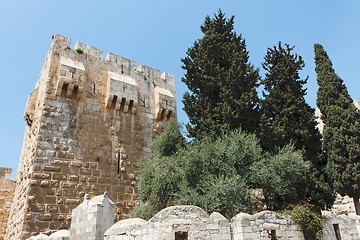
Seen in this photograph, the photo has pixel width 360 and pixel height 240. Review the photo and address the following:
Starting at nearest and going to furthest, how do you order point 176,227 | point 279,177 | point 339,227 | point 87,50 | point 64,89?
point 176,227
point 339,227
point 279,177
point 64,89
point 87,50

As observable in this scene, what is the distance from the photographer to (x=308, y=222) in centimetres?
→ 808

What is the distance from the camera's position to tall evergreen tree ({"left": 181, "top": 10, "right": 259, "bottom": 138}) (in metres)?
10.7

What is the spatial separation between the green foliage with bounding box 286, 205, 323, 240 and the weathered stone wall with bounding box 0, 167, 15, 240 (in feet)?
40.4

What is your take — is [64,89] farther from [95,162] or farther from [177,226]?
[177,226]

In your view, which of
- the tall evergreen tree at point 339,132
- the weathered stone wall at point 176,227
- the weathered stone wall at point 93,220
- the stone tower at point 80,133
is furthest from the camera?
the tall evergreen tree at point 339,132

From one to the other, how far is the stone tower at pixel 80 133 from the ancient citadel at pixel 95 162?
0.04m

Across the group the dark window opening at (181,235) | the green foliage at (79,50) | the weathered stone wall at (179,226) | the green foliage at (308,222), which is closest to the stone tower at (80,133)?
the green foliage at (79,50)

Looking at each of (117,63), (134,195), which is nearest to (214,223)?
(134,195)

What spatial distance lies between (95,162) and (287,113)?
7212 mm

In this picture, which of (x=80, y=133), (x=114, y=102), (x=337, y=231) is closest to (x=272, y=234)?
(x=337, y=231)

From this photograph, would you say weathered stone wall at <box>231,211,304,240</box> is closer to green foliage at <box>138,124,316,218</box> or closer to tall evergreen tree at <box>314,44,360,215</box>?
green foliage at <box>138,124,316,218</box>

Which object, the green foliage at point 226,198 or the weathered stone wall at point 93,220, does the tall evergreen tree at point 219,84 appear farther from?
the weathered stone wall at point 93,220

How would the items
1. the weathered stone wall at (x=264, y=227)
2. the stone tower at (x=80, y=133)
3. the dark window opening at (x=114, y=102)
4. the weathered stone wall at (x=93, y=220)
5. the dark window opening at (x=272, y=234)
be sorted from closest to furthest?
the weathered stone wall at (x=264, y=227), the weathered stone wall at (x=93, y=220), the dark window opening at (x=272, y=234), the stone tower at (x=80, y=133), the dark window opening at (x=114, y=102)

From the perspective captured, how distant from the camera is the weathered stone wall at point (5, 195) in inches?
548
